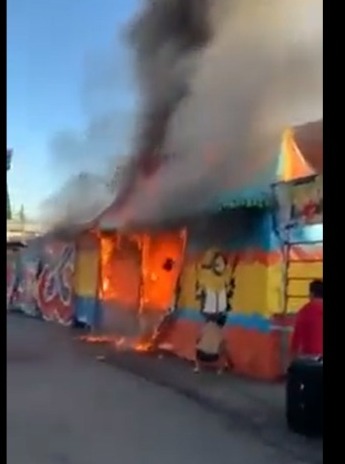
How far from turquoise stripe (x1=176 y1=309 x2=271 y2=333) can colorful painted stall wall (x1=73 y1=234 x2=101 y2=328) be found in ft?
0.64

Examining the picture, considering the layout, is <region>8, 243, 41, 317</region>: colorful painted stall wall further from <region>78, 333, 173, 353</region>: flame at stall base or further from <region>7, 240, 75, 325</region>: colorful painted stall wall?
<region>78, 333, 173, 353</region>: flame at stall base

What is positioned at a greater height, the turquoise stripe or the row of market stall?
the row of market stall

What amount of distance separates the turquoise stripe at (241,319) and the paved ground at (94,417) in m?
0.16

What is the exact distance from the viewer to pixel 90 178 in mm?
1712

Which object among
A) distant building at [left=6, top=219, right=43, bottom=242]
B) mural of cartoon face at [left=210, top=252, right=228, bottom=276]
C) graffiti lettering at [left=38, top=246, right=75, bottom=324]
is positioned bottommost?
graffiti lettering at [left=38, top=246, right=75, bottom=324]

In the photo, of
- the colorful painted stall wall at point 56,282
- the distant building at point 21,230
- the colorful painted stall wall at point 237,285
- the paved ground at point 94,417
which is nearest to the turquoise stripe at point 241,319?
the colorful painted stall wall at point 237,285

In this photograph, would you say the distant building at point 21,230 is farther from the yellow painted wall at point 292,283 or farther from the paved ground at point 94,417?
the yellow painted wall at point 292,283

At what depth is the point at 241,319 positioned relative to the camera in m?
1.61

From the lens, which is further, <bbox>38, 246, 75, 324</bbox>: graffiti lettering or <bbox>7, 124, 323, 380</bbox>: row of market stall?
<bbox>38, 246, 75, 324</bbox>: graffiti lettering

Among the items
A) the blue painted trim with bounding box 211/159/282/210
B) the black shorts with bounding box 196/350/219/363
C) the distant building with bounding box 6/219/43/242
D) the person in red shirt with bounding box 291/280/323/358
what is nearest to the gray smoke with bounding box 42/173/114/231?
the distant building with bounding box 6/219/43/242

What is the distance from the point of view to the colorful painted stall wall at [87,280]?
1727 mm

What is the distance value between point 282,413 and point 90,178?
62 cm

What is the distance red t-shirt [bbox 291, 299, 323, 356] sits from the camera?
155cm
